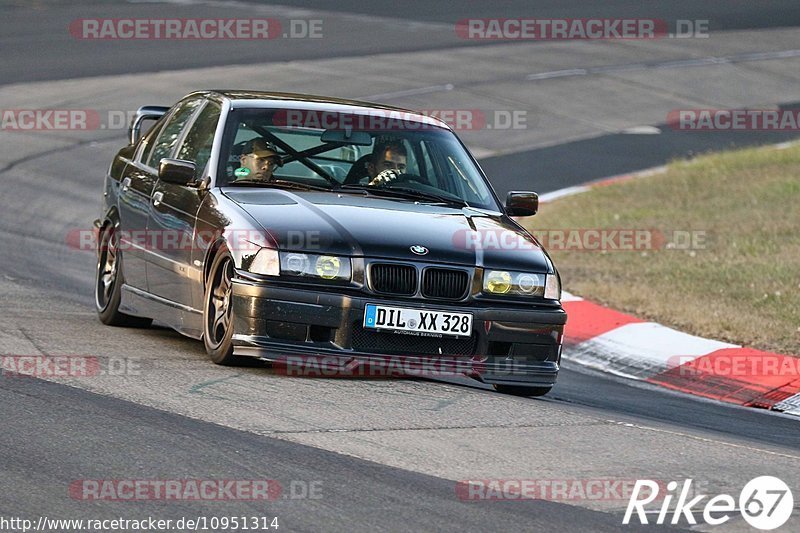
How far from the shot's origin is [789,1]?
1534 inches

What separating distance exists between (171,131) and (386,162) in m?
1.69

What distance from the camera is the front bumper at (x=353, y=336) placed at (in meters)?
7.77

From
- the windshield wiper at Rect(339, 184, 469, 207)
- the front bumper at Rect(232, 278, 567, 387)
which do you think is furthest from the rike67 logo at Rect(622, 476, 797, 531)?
the windshield wiper at Rect(339, 184, 469, 207)

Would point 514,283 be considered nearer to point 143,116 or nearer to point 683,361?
point 683,361

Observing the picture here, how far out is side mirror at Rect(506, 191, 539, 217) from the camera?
9242 mm

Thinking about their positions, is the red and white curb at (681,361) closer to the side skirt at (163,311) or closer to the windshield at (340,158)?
the windshield at (340,158)

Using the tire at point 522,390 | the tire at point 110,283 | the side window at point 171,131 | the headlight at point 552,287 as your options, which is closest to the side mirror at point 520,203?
the headlight at point 552,287

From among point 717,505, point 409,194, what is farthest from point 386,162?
point 717,505

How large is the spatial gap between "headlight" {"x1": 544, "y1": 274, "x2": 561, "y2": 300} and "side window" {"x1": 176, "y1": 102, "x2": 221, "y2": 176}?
2.21 meters

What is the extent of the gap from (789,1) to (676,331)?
97.0 ft

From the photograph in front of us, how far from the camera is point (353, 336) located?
7805 millimetres

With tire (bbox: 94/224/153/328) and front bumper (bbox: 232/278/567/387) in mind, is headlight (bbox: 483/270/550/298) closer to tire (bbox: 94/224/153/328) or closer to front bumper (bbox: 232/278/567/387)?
front bumper (bbox: 232/278/567/387)

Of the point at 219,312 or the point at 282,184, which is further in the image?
the point at 282,184

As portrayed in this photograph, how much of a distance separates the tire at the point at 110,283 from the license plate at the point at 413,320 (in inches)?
97.4
